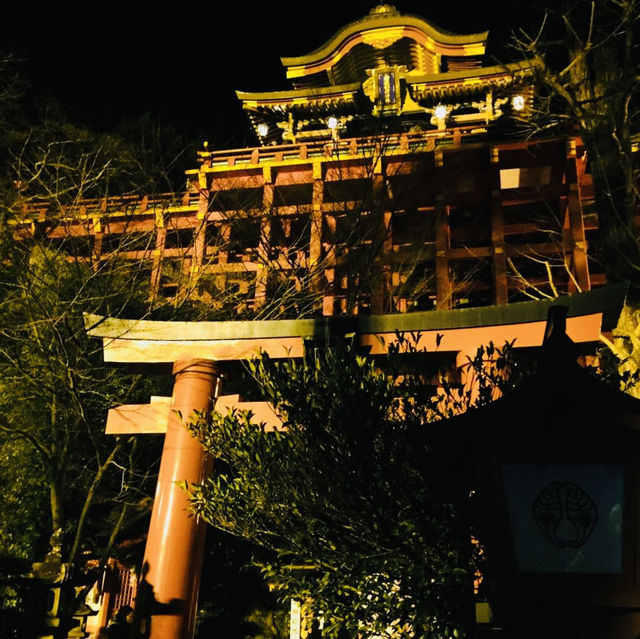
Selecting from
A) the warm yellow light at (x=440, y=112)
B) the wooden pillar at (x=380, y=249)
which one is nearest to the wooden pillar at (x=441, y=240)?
the wooden pillar at (x=380, y=249)

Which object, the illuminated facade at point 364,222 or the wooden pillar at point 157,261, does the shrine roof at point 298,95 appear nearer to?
the illuminated facade at point 364,222

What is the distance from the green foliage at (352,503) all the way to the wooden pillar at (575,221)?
7.08 m

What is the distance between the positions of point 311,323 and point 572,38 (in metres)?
5.80

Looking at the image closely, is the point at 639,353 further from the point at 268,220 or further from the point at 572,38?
the point at 268,220

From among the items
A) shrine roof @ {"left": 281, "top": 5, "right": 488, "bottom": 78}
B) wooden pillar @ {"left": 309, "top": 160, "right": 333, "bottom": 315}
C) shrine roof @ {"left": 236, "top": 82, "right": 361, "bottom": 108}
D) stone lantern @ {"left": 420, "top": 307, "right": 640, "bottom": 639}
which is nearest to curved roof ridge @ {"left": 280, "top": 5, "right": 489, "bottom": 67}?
shrine roof @ {"left": 281, "top": 5, "right": 488, "bottom": 78}

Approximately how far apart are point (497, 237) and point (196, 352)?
315 inches

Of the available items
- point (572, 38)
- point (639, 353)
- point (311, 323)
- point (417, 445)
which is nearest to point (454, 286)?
point (572, 38)

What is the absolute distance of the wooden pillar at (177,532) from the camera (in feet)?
17.4

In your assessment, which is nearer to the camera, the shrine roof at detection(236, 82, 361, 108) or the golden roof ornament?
the shrine roof at detection(236, 82, 361, 108)

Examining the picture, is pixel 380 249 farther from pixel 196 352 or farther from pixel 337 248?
pixel 196 352

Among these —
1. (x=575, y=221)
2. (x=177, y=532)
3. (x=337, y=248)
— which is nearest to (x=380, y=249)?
(x=337, y=248)

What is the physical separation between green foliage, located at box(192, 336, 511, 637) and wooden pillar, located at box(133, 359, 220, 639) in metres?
0.98

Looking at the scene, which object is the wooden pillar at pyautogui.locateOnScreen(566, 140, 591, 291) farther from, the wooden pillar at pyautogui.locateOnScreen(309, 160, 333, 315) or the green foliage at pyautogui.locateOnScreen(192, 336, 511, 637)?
the green foliage at pyautogui.locateOnScreen(192, 336, 511, 637)

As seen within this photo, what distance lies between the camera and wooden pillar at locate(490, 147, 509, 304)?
1115 centimetres
